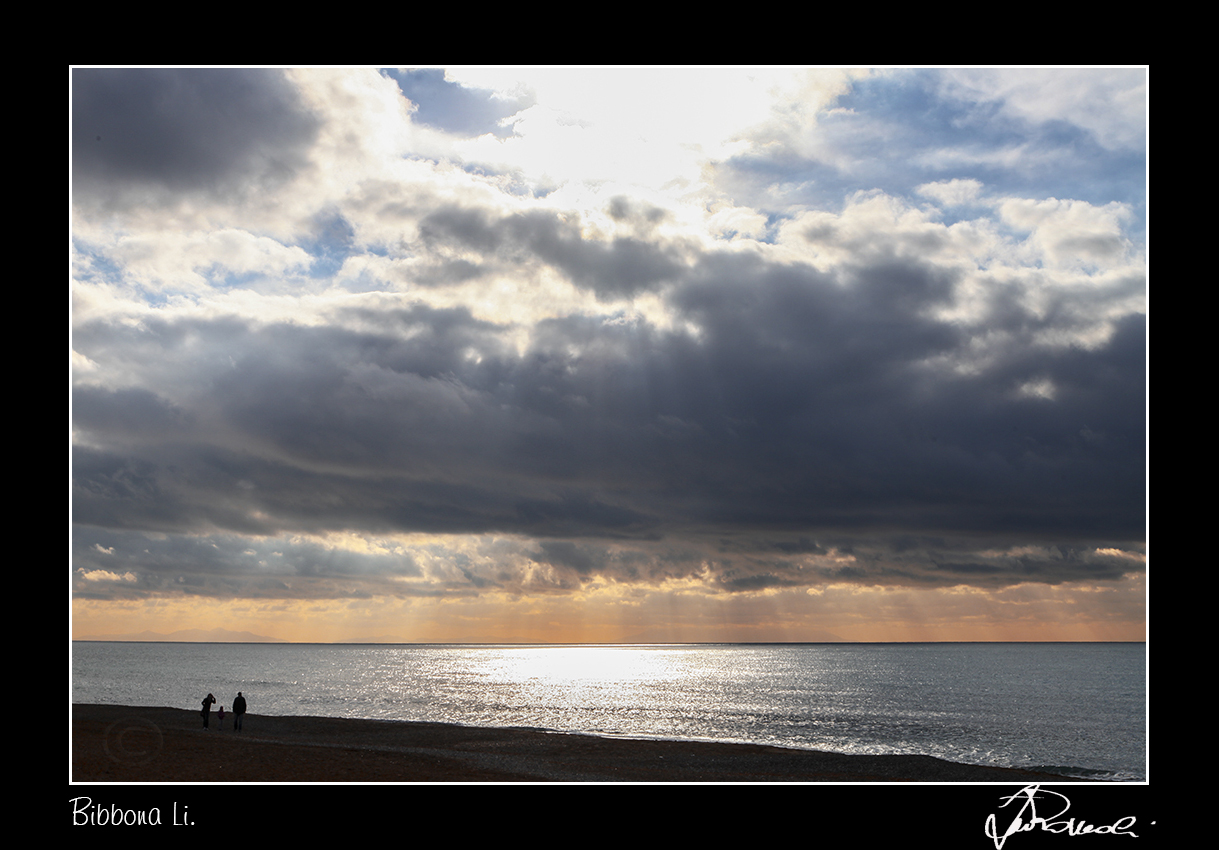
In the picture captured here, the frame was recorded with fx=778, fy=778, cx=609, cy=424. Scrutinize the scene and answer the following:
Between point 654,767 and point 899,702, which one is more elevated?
point 654,767

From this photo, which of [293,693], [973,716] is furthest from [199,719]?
[973,716]

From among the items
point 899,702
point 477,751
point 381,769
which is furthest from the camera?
point 899,702
